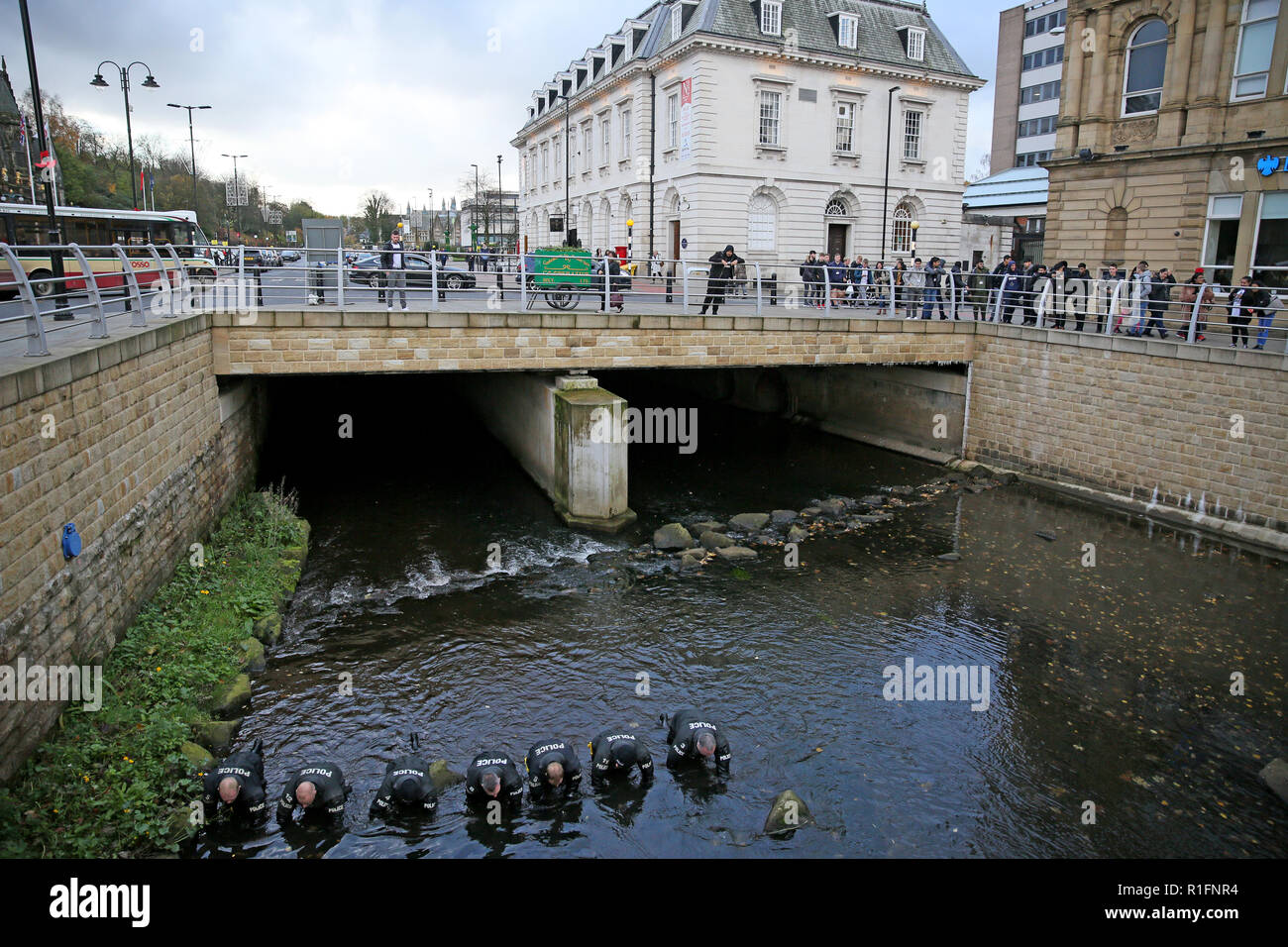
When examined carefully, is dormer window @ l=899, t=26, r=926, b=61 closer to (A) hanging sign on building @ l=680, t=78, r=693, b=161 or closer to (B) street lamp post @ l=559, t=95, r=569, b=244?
(A) hanging sign on building @ l=680, t=78, r=693, b=161

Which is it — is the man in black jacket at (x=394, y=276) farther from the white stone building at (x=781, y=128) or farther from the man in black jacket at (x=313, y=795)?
the white stone building at (x=781, y=128)

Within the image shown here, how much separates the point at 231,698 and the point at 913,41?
140 feet

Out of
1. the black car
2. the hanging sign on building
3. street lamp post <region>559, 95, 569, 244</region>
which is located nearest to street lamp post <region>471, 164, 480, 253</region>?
street lamp post <region>559, 95, 569, 244</region>

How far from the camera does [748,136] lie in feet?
124

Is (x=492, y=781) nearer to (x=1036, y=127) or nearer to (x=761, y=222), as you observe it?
(x=761, y=222)

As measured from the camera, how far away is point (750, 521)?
1767 centimetres

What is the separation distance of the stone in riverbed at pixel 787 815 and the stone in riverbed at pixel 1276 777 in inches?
184

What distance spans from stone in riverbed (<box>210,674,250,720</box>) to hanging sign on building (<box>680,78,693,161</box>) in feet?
106

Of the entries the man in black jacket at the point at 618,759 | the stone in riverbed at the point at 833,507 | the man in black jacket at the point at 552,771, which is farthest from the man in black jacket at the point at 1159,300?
the man in black jacket at the point at 552,771

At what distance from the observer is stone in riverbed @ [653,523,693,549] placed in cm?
1622

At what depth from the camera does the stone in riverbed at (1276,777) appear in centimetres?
871

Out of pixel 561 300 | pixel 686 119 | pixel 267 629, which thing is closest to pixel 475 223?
pixel 686 119

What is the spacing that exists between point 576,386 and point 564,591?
5508 millimetres

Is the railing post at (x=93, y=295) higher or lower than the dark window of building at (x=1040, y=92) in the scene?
lower
